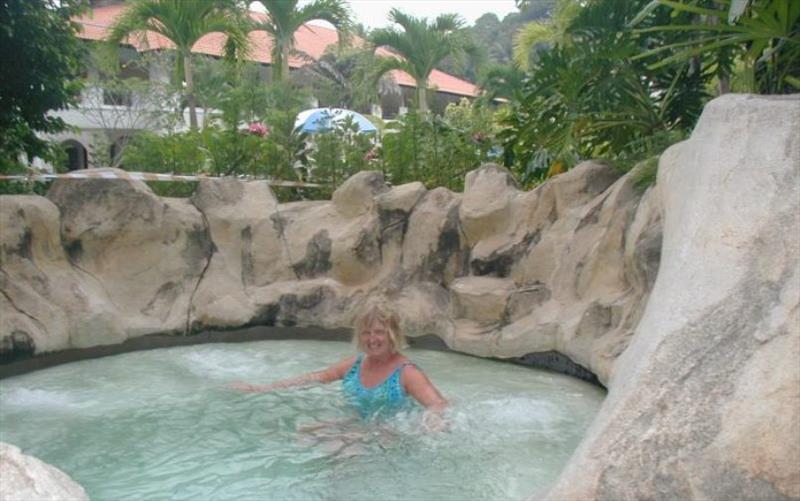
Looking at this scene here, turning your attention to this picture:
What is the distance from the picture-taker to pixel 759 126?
121 inches

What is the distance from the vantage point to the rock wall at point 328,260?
20.2 ft

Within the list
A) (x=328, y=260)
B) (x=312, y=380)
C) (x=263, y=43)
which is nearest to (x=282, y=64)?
(x=263, y=43)

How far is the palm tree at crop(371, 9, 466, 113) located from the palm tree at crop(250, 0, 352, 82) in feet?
10.7

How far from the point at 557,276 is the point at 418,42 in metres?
20.0

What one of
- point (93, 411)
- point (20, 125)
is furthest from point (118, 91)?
point (93, 411)

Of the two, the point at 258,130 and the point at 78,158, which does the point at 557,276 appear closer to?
the point at 258,130

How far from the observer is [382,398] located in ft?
14.8

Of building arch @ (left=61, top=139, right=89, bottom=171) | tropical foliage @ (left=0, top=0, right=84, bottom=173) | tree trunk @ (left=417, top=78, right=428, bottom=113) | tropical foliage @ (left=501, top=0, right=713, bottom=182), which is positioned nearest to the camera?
tropical foliage @ (left=501, top=0, right=713, bottom=182)

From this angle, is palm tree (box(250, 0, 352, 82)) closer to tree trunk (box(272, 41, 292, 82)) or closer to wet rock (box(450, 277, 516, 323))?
tree trunk (box(272, 41, 292, 82))

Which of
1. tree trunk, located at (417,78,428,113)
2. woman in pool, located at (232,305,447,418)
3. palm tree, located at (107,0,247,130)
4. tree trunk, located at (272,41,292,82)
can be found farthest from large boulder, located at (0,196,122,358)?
tree trunk, located at (417,78,428,113)

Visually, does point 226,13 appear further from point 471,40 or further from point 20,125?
point 471,40

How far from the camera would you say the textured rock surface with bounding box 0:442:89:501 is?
95.7 inches

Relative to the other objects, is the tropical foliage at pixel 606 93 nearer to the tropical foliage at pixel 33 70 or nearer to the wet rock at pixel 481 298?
the wet rock at pixel 481 298

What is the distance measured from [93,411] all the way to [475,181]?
→ 362cm
